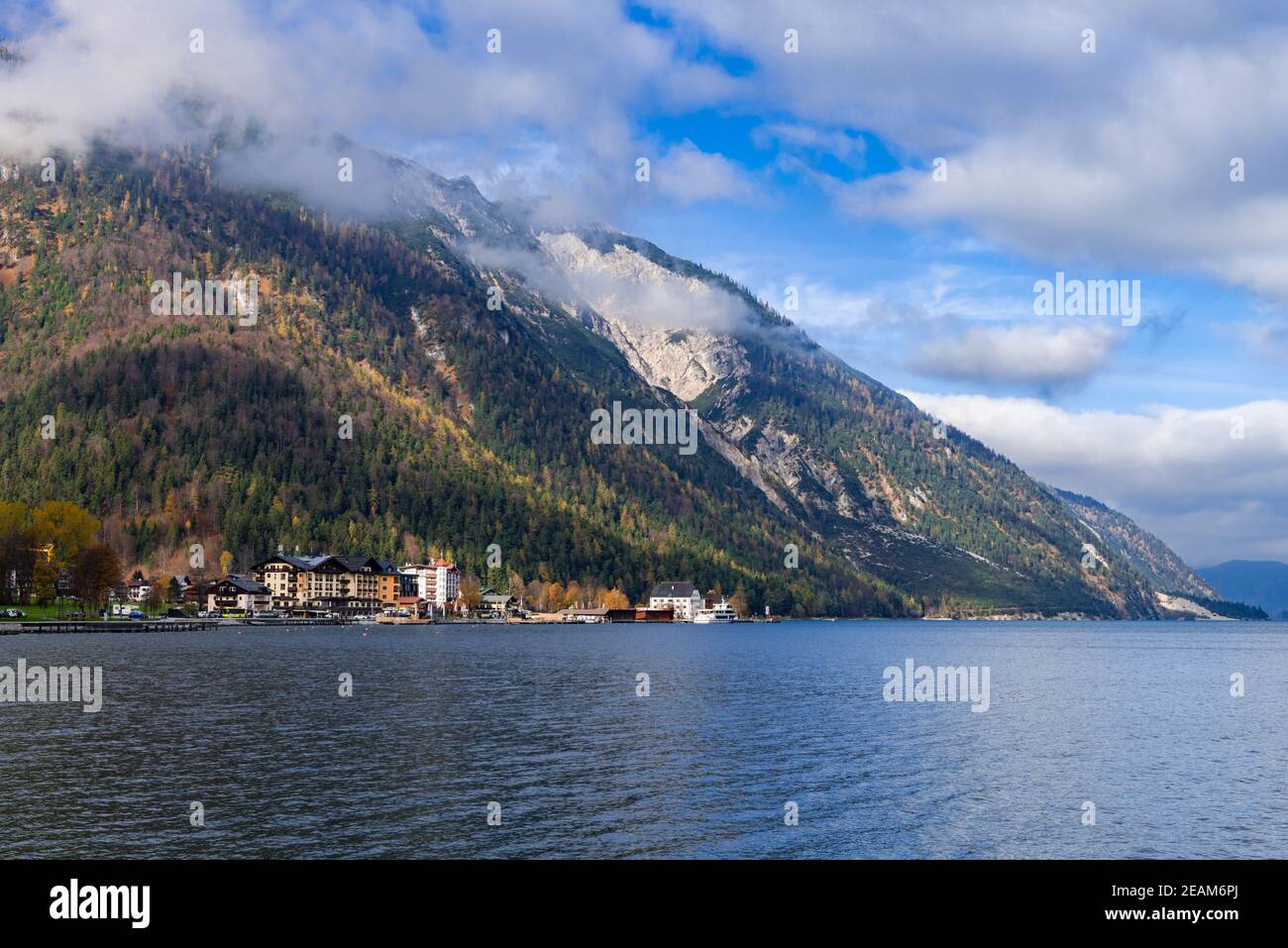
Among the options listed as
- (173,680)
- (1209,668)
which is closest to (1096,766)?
(173,680)

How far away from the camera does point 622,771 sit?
59.0m

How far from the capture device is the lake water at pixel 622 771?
43.9m

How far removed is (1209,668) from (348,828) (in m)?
167

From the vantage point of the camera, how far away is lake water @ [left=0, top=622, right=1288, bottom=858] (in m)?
43.9
